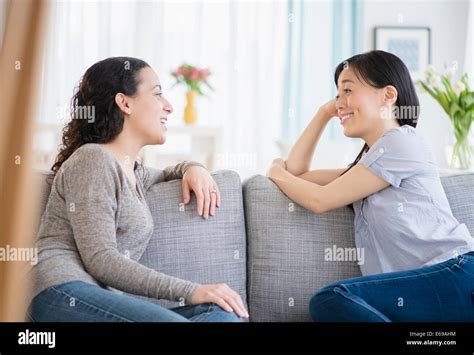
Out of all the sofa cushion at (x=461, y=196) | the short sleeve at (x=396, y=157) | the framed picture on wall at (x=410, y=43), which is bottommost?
the sofa cushion at (x=461, y=196)

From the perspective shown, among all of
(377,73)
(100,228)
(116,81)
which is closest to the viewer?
(100,228)

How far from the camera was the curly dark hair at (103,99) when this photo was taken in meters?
1.63

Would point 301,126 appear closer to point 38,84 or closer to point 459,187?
point 459,187

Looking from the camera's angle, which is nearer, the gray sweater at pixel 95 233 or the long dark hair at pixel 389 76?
the gray sweater at pixel 95 233

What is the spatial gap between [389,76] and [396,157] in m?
0.22

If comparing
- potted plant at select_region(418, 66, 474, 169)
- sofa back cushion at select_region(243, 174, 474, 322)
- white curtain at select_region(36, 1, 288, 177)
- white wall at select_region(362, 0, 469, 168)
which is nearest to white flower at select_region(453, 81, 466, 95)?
potted plant at select_region(418, 66, 474, 169)

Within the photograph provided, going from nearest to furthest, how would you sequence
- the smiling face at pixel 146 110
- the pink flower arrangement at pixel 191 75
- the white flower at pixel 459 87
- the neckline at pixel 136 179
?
the neckline at pixel 136 179 < the smiling face at pixel 146 110 < the white flower at pixel 459 87 < the pink flower arrangement at pixel 191 75

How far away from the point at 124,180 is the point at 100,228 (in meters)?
0.15

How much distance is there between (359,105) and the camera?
1.75 metres

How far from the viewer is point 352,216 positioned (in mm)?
1779

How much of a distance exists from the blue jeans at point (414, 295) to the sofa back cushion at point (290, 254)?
0.48 ft

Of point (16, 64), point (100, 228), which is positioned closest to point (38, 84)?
point (16, 64)

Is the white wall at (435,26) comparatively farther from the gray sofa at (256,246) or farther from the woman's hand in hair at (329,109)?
the gray sofa at (256,246)

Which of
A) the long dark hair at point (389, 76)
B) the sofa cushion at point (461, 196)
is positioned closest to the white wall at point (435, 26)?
the sofa cushion at point (461, 196)
